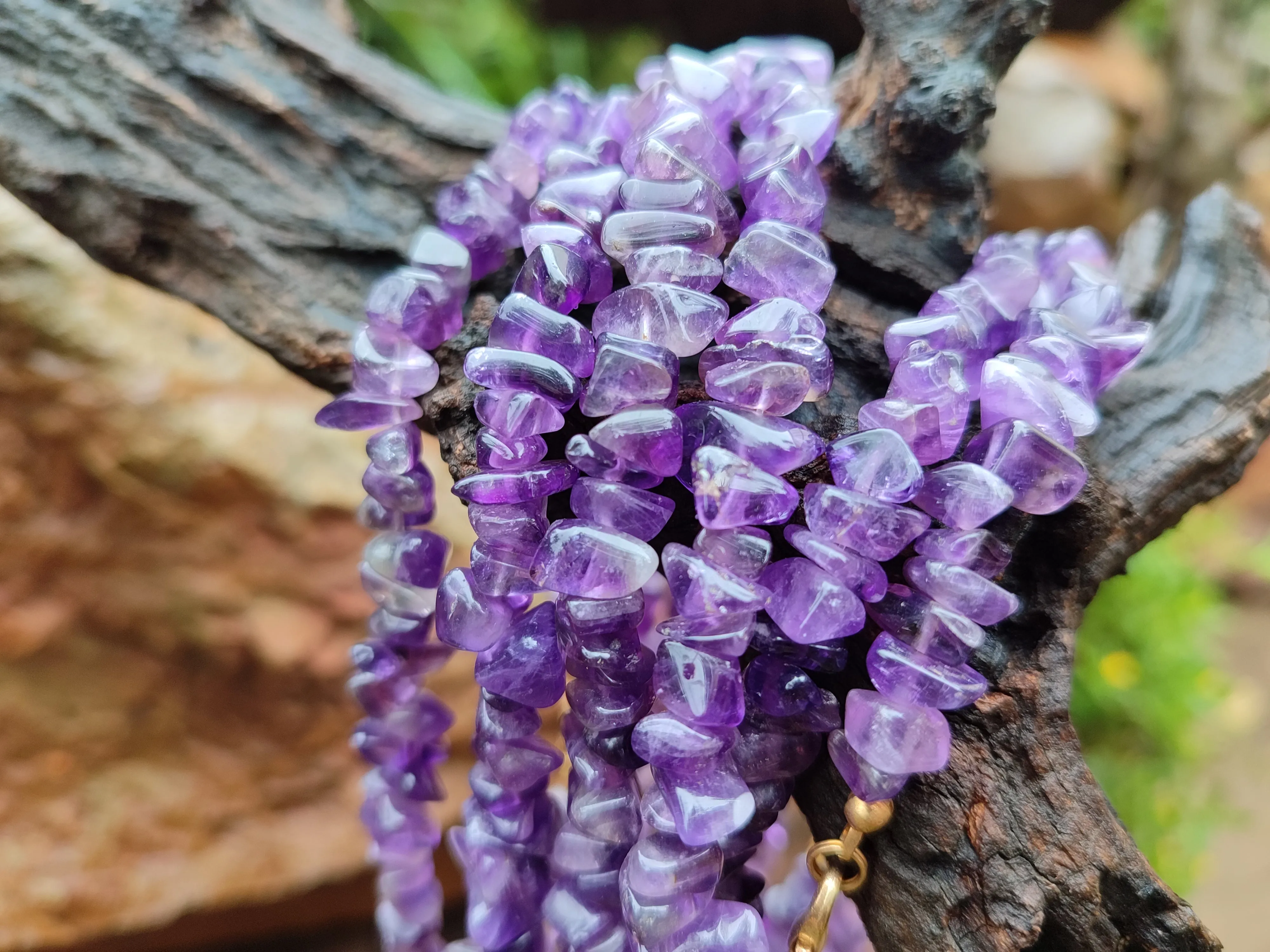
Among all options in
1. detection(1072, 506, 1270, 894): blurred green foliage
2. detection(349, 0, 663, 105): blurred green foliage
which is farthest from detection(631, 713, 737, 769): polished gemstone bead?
detection(349, 0, 663, 105): blurred green foliage

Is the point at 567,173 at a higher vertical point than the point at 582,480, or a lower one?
higher

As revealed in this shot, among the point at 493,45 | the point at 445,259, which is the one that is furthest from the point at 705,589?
the point at 493,45

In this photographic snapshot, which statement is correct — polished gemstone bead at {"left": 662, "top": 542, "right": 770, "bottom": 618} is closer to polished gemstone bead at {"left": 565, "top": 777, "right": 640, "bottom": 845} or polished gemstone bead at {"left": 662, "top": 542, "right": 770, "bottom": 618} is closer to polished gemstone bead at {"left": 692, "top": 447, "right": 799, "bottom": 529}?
polished gemstone bead at {"left": 692, "top": 447, "right": 799, "bottom": 529}

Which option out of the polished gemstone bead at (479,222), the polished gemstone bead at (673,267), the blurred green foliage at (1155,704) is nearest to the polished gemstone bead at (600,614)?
the polished gemstone bead at (673,267)

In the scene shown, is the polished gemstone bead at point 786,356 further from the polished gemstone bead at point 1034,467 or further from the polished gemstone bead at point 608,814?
the polished gemstone bead at point 608,814

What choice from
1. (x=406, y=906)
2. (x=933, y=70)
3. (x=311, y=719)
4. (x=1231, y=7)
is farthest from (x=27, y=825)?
(x=1231, y=7)

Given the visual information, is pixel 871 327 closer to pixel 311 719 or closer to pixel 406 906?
pixel 406 906

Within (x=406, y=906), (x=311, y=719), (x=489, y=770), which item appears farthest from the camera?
(x=311, y=719)
